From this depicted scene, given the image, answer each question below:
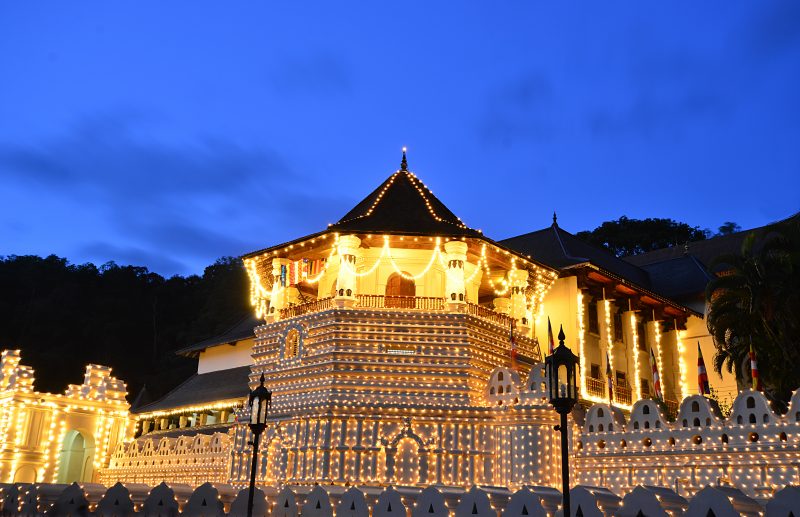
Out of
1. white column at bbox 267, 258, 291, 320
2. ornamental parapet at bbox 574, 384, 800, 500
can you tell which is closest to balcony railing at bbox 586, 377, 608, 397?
ornamental parapet at bbox 574, 384, 800, 500

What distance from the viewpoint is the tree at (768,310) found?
1912 centimetres

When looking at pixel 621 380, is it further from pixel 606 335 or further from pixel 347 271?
pixel 347 271

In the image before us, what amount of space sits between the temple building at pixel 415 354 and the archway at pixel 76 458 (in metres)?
2.72

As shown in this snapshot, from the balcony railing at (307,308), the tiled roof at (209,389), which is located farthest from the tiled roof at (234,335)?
the balcony railing at (307,308)

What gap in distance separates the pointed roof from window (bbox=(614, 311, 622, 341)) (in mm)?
7907

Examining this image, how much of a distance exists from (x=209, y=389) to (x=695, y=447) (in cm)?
2096

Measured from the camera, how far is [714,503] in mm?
9023

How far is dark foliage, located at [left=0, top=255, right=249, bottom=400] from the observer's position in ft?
174

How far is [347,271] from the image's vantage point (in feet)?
65.2

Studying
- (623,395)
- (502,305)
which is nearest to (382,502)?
(502,305)

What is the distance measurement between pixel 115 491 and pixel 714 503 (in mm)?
9685

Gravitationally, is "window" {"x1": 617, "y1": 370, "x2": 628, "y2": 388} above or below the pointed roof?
below

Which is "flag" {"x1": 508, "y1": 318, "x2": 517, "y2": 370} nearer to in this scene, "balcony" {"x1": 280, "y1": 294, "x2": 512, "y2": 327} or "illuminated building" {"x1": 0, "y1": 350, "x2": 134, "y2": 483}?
"balcony" {"x1": 280, "y1": 294, "x2": 512, "y2": 327}

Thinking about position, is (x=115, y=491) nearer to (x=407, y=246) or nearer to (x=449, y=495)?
(x=449, y=495)
